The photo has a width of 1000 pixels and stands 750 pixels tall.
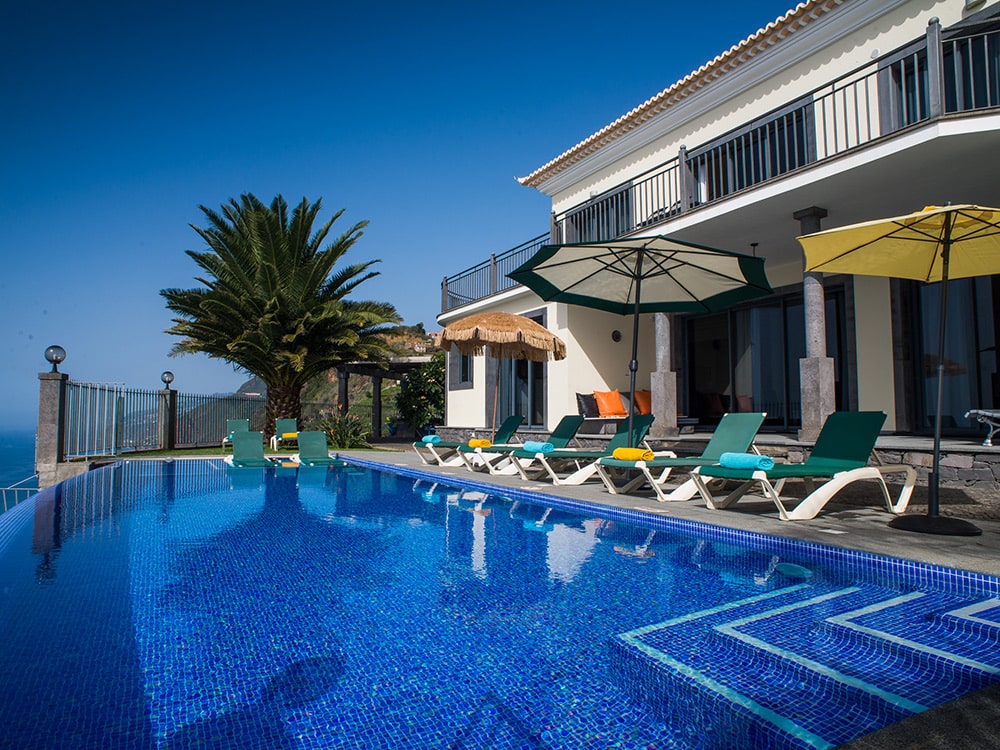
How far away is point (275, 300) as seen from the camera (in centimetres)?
1562

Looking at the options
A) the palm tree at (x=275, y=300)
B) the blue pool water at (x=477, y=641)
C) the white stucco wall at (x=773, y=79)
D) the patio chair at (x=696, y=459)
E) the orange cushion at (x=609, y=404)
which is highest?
the white stucco wall at (x=773, y=79)

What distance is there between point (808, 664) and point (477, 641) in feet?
5.04

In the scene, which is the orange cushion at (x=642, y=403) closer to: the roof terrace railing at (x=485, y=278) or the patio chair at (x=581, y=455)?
the patio chair at (x=581, y=455)

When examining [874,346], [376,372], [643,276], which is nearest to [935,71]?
[643,276]

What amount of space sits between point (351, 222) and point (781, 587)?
15.2m

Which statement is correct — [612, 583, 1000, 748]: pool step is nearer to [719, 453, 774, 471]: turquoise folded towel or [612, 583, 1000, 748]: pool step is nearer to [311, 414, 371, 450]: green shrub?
[719, 453, 774, 471]: turquoise folded towel

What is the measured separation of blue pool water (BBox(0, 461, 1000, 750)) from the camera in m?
2.25

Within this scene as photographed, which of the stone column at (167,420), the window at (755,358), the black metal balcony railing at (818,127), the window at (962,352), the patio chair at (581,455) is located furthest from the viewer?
the stone column at (167,420)

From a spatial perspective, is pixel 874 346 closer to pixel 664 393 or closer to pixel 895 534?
pixel 664 393

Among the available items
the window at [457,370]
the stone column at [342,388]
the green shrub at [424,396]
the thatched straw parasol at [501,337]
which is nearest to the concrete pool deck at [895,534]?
the thatched straw parasol at [501,337]

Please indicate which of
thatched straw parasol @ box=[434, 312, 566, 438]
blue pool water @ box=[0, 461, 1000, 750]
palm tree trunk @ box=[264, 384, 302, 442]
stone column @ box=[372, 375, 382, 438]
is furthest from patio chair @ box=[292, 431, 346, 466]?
stone column @ box=[372, 375, 382, 438]

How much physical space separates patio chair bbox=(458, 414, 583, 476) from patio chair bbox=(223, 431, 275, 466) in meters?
4.80

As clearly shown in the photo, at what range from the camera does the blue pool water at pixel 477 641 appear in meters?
2.25

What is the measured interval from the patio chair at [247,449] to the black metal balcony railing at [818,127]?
6696mm
